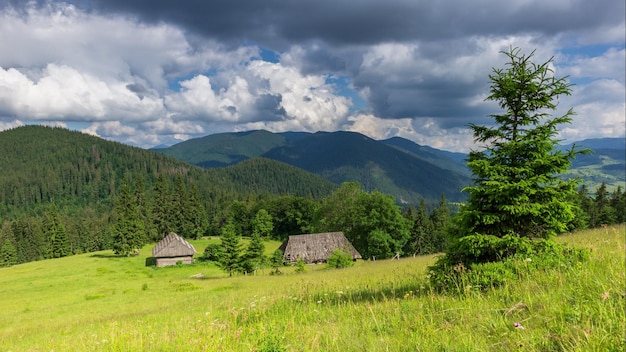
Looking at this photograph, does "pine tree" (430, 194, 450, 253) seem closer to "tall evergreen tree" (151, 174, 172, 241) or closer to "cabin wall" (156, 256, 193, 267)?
"cabin wall" (156, 256, 193, 267)

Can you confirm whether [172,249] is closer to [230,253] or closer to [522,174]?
[230,253]

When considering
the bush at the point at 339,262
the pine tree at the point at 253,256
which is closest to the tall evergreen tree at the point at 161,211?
the pine tree at the point at 253,256

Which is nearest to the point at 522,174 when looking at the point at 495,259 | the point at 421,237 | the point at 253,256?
the point at 495,259

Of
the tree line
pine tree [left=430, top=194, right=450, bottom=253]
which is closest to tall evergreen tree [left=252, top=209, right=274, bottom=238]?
the tree line

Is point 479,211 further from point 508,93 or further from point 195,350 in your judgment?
point 195,350

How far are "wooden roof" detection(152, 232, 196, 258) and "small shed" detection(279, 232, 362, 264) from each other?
1993 centimetres

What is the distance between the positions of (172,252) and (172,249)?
0.59 meters

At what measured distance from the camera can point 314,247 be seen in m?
59.4

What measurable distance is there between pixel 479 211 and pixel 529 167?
1.74m

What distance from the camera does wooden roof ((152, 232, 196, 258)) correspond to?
62.6 m

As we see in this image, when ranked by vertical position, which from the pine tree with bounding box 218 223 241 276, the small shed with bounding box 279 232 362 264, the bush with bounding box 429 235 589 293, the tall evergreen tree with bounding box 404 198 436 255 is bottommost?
the tall evergreen tree with bounding box 404 198 436 255

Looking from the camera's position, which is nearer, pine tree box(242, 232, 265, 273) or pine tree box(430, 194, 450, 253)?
pine tree box(242, 232, 265, 273)

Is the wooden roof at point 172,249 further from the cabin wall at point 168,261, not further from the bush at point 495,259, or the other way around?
the bush at point 495,259

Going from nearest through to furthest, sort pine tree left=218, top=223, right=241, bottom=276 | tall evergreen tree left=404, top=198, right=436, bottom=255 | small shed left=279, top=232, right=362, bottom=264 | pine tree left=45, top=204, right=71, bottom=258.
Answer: pine tree left=218, top=223, right=241, bottom=276 < small shed left=279, top=232, right=362, bottom=264 < tall evergreen tree left=404, top=198, right=436, bottom=255 < pine tree left=45, top=204, right=71, bottom=258
